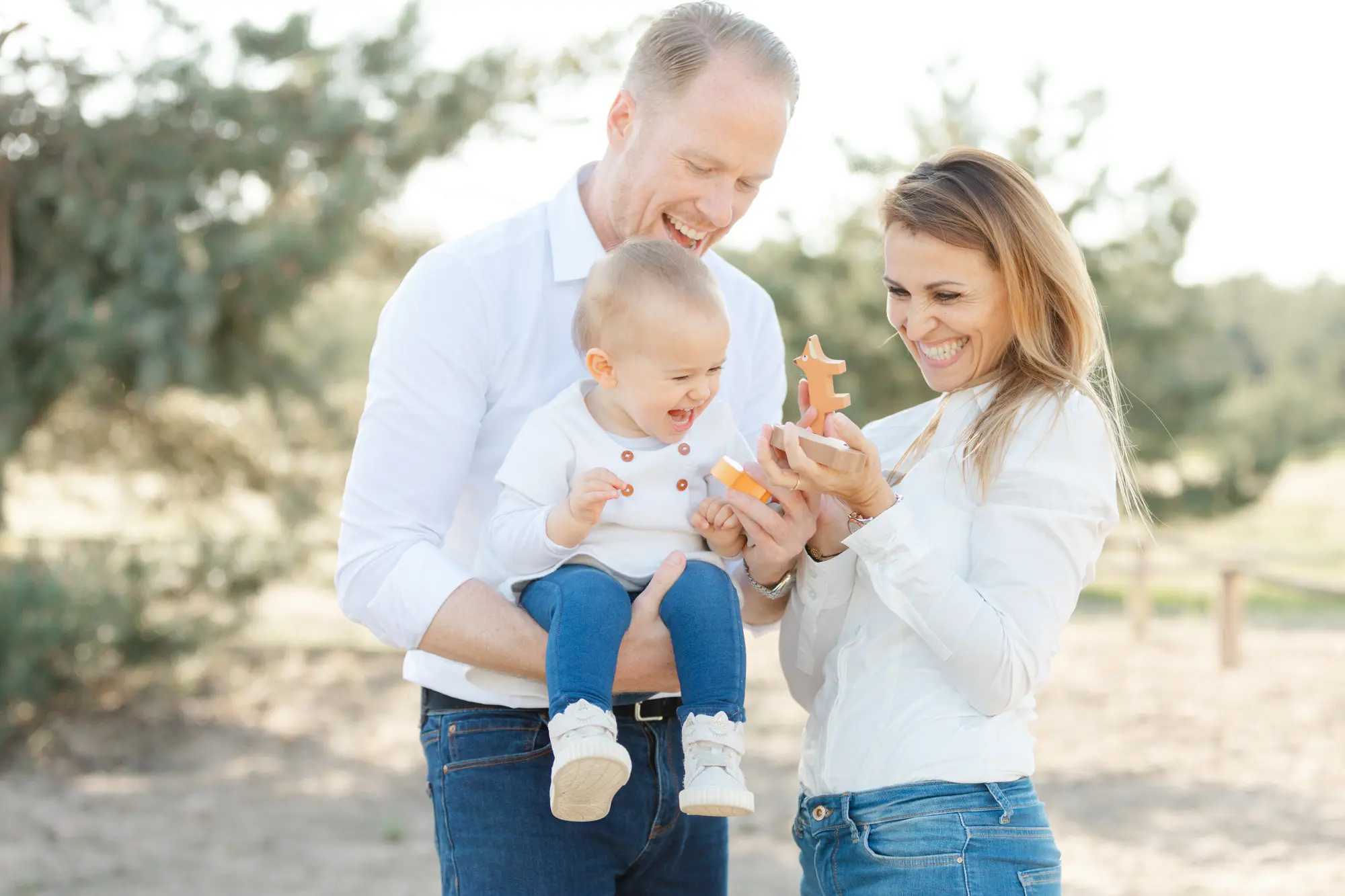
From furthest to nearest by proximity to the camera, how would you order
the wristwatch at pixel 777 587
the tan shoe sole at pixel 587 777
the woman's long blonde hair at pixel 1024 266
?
the wristwatch at pixel 777 587 < the woman's long blonde hair at pixel 1024 266 < the tan shoe sole at pixel 587 777

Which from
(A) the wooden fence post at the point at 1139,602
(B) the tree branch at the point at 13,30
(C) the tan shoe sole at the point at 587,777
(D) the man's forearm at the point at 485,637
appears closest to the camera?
(C) the tan shoe sole at the point at 587,777

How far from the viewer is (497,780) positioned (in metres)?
1.90

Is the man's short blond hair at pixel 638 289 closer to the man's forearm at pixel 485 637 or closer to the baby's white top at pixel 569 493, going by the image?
the baby's white top at pixel 569 493

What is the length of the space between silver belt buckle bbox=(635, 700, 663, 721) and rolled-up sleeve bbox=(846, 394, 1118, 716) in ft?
1.44

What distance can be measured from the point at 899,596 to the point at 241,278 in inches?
241

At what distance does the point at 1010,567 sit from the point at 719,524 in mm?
438

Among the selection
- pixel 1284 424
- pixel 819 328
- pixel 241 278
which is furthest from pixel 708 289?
pixel 1284 424

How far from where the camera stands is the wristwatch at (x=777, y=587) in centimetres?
205

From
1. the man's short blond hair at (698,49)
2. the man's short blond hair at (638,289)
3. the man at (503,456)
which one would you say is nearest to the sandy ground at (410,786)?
the man at (503,456)

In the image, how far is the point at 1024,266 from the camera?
1.97 metres

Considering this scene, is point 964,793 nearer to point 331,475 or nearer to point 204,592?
point 204,592

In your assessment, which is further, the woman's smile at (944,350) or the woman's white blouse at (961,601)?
the woman's smile at (944,350)

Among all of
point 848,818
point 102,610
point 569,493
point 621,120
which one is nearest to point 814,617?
point 848,818

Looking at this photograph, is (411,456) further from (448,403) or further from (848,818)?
(848,818)
